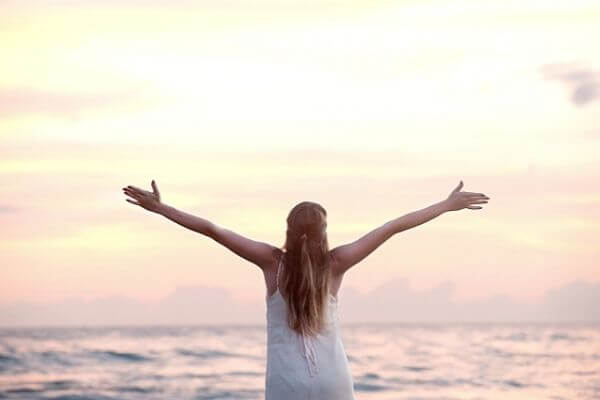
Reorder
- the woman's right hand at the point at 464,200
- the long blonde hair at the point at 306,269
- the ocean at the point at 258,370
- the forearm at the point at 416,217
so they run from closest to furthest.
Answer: the long blonde hair at the point at 306,269 < the forearm at the point at 416,217 < the woman's right hand at the point at 464,200 < the ocean at the point at 258,370

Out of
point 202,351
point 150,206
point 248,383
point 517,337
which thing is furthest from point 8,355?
point 150,206

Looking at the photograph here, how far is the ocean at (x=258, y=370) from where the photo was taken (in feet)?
77.8

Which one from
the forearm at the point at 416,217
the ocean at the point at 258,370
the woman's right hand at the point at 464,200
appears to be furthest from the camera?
the ocean at the point at 258,370

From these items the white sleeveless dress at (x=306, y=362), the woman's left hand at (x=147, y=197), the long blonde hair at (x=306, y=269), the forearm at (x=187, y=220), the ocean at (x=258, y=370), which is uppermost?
the woman's left hand at (x=147, y=197)

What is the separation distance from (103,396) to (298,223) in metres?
18.4

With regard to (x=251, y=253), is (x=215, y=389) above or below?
below

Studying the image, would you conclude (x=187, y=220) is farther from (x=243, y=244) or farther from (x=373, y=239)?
(x=373, y=239)

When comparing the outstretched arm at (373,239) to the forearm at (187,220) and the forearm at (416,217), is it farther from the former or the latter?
the forearm at (187,220)

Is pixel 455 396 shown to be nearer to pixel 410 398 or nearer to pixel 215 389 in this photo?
pixel 410 398

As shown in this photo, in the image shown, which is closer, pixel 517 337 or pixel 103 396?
pixel 103 396

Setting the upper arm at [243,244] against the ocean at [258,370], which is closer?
the upper arm at [243,244]

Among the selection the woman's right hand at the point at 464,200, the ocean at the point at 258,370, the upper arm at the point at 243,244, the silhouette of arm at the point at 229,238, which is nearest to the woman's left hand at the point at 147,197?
the silhouette of arm at the point at 229,238

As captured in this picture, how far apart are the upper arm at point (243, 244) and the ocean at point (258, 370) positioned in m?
17.6

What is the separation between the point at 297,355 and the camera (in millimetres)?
5363
